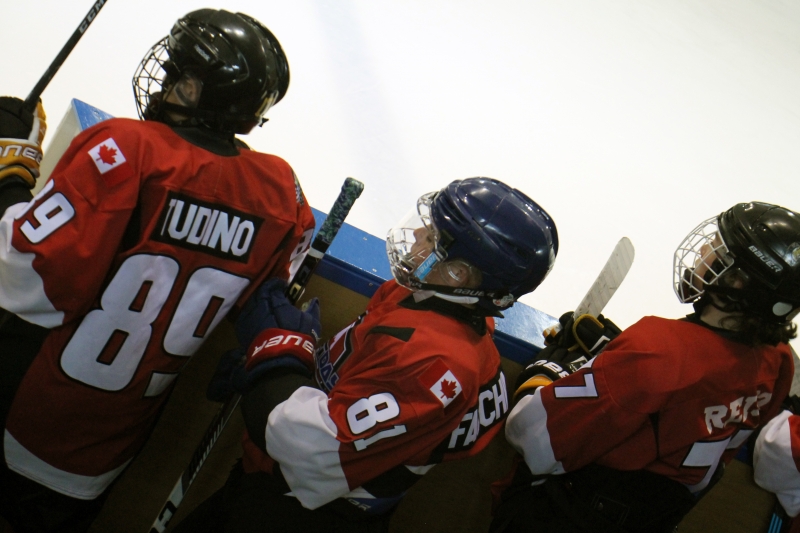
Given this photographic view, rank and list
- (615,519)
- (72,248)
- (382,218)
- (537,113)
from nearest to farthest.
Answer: (72,248) < (615,519) < (382,218) < (537,113)

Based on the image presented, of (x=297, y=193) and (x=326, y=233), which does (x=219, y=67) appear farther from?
(x=326, y=233)

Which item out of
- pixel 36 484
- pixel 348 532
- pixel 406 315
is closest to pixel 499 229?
pixel 406 315

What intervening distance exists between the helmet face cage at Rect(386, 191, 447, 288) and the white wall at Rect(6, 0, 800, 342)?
81 centimetres

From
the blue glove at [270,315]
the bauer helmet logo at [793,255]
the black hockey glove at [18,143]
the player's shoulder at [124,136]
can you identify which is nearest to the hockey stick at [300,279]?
the blue glove at [270,315]

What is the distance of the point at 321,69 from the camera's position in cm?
243

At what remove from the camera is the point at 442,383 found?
0.98 m

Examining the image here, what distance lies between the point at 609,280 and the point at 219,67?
0.93 meters

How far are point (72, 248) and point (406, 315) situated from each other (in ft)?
1.63

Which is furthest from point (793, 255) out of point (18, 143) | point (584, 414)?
point (18, 143)

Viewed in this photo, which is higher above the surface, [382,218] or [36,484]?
[382,218]

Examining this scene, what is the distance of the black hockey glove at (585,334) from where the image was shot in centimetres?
148

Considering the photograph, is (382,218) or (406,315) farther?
(382,218)

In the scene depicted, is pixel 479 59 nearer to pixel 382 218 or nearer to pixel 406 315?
pixel 382 218

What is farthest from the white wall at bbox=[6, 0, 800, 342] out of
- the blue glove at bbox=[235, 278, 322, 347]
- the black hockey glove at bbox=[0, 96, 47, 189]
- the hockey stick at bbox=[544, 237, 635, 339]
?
the blue glove at bbox=[235, 278, 322, 347]
